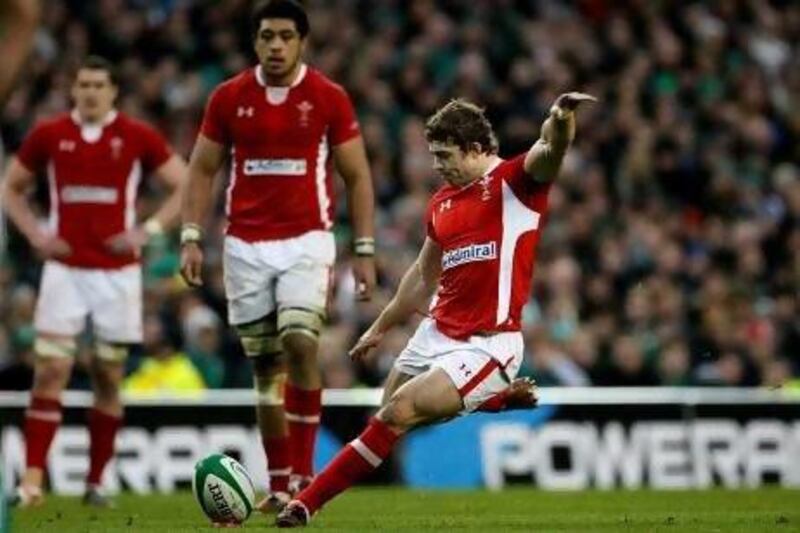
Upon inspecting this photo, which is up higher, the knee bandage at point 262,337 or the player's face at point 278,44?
the player's face at point 278,44

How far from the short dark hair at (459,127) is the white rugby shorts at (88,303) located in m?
4.03

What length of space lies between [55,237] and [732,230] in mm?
10716

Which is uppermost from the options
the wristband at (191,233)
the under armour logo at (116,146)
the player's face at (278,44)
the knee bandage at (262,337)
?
the player's face at (278,44)

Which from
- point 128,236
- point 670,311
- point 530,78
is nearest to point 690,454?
point 670,311

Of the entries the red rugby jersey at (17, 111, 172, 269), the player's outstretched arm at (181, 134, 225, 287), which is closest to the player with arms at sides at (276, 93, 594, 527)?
the player's outstretched arm at (181, 134, 225, 287)

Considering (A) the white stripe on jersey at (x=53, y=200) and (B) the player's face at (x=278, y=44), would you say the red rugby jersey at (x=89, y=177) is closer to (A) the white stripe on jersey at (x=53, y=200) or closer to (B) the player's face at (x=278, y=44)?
(A) the white stripe on jersey at (x=53, y=200)

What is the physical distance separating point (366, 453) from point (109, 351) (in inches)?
166

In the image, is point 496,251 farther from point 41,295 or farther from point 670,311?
point 670,311

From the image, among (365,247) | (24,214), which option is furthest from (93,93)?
(365,247)

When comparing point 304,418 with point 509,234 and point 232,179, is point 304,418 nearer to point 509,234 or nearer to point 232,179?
point 232,179

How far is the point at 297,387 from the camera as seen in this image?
12.7m

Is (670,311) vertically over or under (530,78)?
under

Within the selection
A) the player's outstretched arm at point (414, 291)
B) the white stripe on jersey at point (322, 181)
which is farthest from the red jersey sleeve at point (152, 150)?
the player's outstretched arm at point (414, 291)

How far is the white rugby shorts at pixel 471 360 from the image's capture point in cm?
1086
